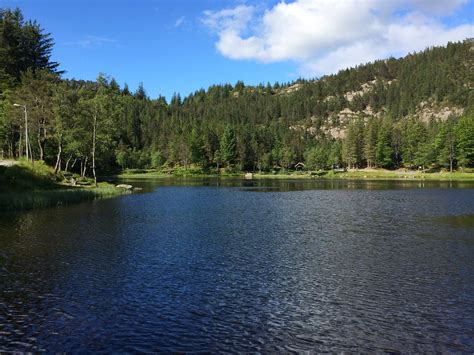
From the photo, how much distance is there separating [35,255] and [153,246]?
26.8 ft

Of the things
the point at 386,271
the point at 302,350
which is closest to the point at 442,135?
the point at 386,271

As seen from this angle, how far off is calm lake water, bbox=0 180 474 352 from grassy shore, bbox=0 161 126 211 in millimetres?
10328

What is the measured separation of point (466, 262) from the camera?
26.9m

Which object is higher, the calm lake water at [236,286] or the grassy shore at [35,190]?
the grassy shore at [35,190]

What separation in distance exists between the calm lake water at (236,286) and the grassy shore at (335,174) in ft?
392

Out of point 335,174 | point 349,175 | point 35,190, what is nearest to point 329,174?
point 335,174

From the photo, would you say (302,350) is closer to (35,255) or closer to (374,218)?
(35,255)

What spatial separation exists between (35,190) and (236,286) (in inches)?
1961

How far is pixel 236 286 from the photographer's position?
72.1 feet

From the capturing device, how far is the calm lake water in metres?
15.6

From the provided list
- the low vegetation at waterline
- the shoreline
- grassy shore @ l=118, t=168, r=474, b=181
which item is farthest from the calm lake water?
the low vegetation at waterline

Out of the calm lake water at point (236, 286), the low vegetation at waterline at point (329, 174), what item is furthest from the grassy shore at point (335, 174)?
the calm lake water at point (236, 286)

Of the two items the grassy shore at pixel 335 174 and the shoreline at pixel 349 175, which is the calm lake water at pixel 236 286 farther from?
the grassy shore at pixel 335 174

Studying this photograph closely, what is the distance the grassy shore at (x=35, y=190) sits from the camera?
5294 centimetres
